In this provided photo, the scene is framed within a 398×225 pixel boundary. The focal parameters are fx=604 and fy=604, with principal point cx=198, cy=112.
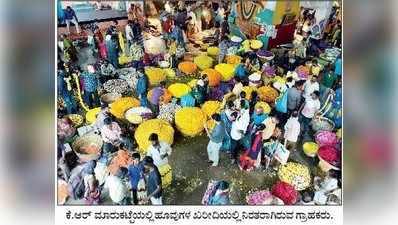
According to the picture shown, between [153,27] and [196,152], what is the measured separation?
0.35 metres

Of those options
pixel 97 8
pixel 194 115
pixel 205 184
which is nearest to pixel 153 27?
pixel 97 8

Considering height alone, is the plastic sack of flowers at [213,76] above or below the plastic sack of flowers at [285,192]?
above

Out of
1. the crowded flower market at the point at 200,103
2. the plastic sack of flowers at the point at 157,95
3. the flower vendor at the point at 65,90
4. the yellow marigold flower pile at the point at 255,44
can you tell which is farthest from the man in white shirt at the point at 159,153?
the yellow marigold flower pile at the point at 255,44

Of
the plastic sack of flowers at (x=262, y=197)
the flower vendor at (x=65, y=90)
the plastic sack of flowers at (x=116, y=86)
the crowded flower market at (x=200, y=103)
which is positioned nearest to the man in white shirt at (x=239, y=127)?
the crowded flower market at (x=200, y=103)

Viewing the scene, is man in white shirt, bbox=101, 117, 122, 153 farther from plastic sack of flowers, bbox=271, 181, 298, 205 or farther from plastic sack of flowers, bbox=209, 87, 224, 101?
plastic sack of flowers, bbox=271, 181, 298, 205

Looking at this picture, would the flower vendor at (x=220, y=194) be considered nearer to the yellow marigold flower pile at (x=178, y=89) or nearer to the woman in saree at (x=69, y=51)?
the yellow marigold flower pile at (x=178, y=89)

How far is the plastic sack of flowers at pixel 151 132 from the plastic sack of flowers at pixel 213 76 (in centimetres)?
16

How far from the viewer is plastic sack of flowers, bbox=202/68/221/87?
1626mm

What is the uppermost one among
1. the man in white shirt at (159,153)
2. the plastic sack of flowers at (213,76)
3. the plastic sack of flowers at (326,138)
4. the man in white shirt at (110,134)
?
the plastic sack of flowers at (213,76)

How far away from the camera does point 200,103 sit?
64.1 inches

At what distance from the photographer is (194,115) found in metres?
1.63

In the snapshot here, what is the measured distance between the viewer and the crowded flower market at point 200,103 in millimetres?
1610
